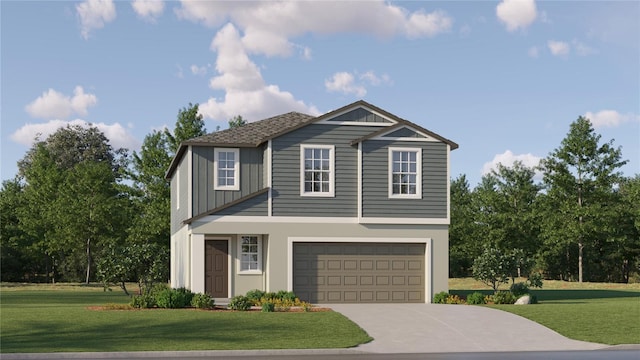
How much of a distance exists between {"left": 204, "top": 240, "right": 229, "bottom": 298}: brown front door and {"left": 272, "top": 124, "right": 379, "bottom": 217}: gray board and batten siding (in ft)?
10.5

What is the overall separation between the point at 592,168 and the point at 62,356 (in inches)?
1832

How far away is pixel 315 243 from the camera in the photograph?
31172mm

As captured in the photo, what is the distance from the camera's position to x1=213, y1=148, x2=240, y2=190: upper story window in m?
32.2

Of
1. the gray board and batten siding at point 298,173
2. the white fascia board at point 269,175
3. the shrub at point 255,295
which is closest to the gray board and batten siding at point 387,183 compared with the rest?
the gray board and batten siding at point 298,173

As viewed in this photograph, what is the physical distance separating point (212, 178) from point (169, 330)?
439 inches

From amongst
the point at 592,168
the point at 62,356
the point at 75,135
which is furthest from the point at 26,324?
the point at 75,135

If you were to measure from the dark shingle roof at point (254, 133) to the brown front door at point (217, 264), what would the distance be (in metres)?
3.88

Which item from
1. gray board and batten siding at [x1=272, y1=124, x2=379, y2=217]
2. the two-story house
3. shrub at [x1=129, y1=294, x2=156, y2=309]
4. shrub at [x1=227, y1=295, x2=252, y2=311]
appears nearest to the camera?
shrub at [x1=227, y1=295, x2=252, y2=311]

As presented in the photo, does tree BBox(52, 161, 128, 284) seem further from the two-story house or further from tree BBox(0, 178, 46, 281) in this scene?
the two-story house

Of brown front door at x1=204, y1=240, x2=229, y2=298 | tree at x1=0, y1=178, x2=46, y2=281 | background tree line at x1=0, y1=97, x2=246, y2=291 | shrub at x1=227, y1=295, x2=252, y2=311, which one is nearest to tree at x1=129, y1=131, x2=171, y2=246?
background tree line at x1=0, y1=97, x2=246, y2=291

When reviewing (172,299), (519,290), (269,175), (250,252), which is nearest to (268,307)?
(172,299)

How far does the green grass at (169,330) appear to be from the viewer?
64.4 ft

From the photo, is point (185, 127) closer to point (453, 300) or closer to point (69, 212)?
point (69, 212)

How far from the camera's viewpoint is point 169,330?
21656 mm
